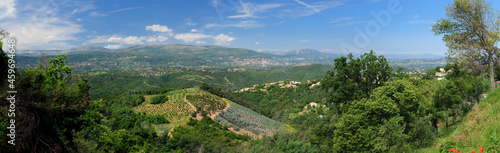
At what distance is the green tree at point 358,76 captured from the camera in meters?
17.1

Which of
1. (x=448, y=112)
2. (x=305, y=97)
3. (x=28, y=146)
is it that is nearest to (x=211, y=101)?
(x=305, y=97)

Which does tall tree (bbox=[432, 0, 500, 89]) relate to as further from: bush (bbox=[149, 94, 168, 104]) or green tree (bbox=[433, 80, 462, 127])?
bush (bbox=[149, 94, 168, 104])

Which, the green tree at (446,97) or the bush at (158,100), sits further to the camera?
the bush at (158,100)

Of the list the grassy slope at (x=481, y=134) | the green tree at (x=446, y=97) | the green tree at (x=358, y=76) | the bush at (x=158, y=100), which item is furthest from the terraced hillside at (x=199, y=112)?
the grassy slope at (x=481, y=134)

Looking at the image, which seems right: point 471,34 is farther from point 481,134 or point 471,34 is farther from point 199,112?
point 199,112

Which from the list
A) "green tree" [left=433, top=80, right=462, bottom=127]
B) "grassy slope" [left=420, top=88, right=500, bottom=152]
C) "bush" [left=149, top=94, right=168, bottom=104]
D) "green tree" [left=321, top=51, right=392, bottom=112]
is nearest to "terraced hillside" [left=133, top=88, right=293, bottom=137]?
"bush" [left=149, top=94, right=168, bottom=104]

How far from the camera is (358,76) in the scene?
704 inches

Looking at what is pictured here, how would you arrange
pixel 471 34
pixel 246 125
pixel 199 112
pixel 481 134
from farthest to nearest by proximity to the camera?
pixel 199 112, pixel 246 125, pixel 471 34, pixel 481 134

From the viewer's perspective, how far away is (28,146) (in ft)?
18.5

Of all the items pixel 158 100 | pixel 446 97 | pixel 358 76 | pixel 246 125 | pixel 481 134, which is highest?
pixel 358 76

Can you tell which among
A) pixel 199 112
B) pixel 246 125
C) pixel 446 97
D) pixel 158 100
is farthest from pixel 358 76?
pixel 158 100

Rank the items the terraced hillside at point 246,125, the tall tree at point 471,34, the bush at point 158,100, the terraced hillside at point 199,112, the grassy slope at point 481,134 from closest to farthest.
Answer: the grassy slope at point 481,134 < the tall tree at point 471,34 < the terraced hillside at point 199,112 < the terraced hillside at point 246,125 < the bush at point 158,100

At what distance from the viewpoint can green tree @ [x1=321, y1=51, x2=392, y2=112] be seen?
1706 cm

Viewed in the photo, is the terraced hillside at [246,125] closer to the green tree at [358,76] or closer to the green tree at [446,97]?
the green tree at [358,76]
